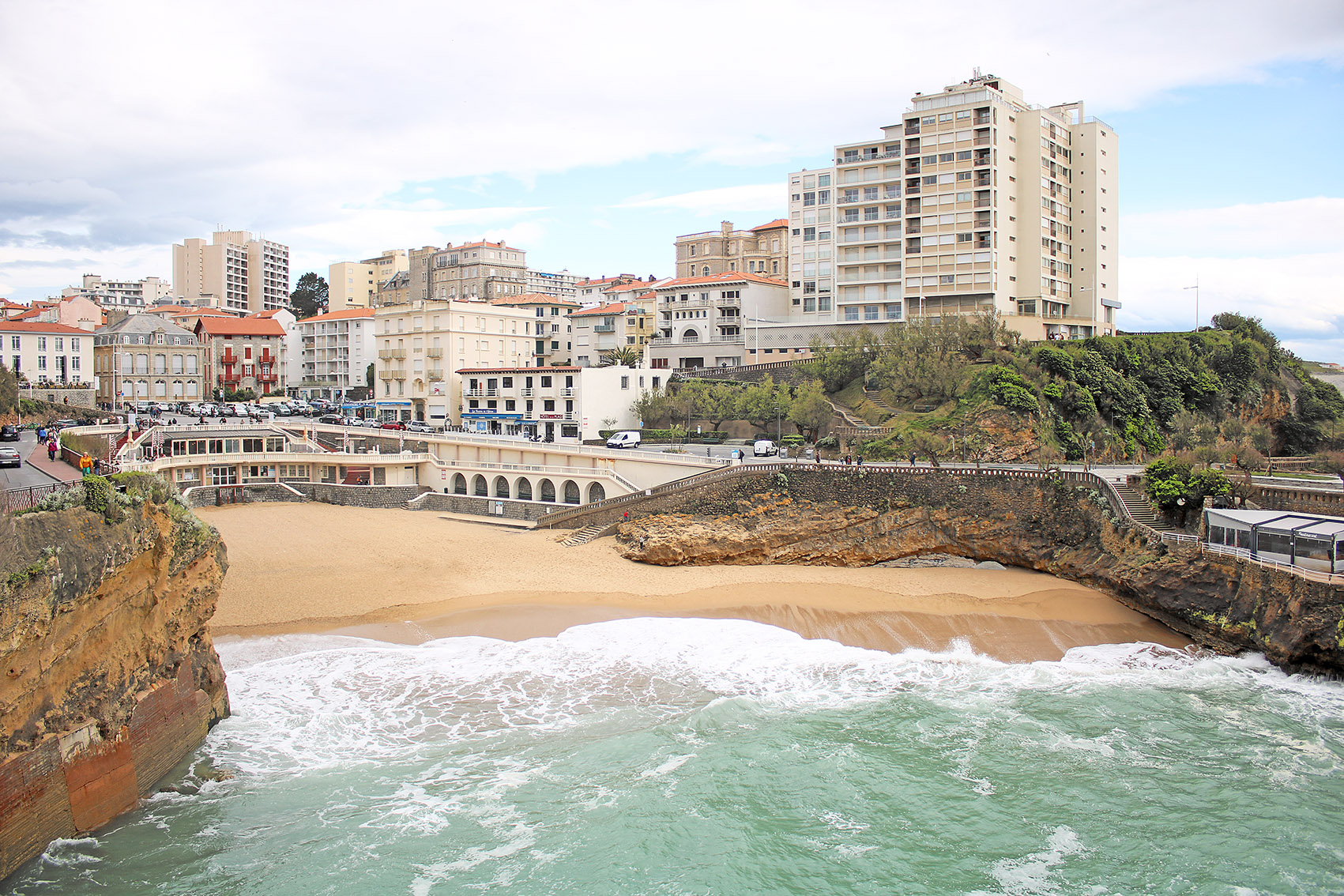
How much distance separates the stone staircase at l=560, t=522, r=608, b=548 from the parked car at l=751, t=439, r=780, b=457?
9.77 metres

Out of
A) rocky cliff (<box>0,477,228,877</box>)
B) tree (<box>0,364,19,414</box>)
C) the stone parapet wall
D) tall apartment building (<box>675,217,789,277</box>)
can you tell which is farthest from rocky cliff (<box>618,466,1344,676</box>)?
tall apartment building (<box>675,217,789,277</box>)

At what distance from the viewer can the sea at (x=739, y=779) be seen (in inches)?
629

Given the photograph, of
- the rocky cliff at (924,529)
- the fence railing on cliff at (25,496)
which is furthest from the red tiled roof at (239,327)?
the fence railing on cliff at (25,496)

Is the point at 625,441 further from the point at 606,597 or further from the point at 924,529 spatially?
the point at 924,529

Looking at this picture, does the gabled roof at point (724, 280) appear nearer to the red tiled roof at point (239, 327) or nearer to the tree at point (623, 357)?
the tree at point (623, 357)

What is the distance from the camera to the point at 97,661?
17125 millimetres

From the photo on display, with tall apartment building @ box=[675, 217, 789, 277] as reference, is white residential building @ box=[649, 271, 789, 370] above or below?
below

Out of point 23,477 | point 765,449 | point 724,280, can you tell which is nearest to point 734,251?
point 724,280

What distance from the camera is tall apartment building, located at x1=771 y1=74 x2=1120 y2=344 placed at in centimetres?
6209

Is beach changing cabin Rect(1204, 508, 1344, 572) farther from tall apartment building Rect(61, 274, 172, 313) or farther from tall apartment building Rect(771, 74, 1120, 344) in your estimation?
tall apartment building Rect(61, 274, 172, 313)

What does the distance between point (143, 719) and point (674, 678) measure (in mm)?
13143

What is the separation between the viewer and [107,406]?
78188 mm

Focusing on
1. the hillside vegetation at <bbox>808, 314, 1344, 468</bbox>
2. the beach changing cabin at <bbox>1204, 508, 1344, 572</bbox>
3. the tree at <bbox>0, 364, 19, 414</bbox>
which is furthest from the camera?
the tree at <bbox>0, 364, 19, 414</bbox>

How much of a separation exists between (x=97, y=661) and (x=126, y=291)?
17168cm
